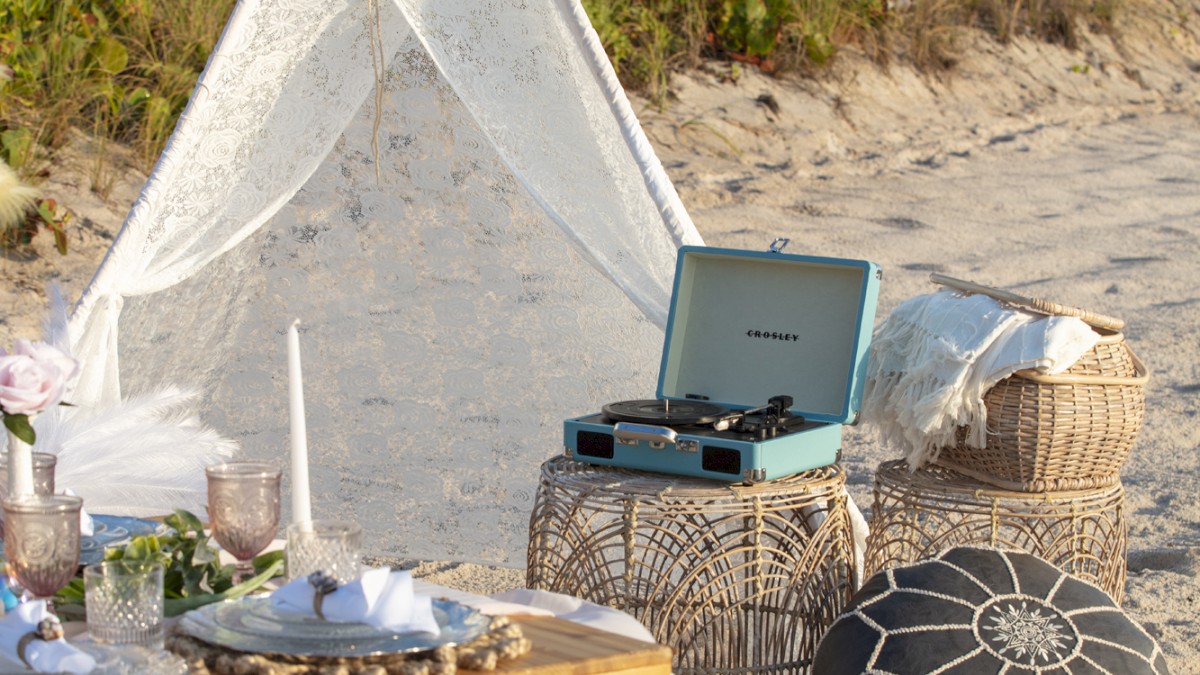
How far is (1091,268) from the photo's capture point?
668cm

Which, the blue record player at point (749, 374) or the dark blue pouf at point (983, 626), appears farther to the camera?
the blue record player at point (749, 374)

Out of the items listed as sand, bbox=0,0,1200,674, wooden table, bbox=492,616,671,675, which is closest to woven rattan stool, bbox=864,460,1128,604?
wooden table, bbox=492,616,671,675

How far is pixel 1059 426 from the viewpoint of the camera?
2.73 meters

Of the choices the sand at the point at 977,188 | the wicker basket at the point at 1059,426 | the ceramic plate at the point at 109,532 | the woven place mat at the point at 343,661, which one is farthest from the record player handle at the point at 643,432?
the sand at the point at 977,188

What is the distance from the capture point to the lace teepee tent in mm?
3131

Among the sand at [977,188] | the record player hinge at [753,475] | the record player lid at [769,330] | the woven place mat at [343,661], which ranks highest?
the sand at [977,188]

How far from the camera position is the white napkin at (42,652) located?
60.2 inches

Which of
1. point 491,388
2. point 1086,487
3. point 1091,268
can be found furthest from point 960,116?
point 1086,487

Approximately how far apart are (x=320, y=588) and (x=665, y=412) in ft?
3.68

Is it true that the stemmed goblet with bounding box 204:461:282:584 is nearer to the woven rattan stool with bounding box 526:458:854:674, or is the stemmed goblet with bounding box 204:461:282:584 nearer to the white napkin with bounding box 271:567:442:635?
the white napkin with bounding box 271:567:442:635

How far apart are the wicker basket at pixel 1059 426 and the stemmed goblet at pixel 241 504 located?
4.78 ft

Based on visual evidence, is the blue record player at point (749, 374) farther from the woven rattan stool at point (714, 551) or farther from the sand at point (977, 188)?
the sand at point (977, 188)

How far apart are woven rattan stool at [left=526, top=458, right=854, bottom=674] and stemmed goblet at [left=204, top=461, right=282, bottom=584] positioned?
76 cm

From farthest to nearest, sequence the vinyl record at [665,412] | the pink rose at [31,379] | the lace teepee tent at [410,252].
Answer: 1. the lace teepee tent at [410,252]
2. the vinyl record at [665,412]
3. the pink rose at [31,379]
